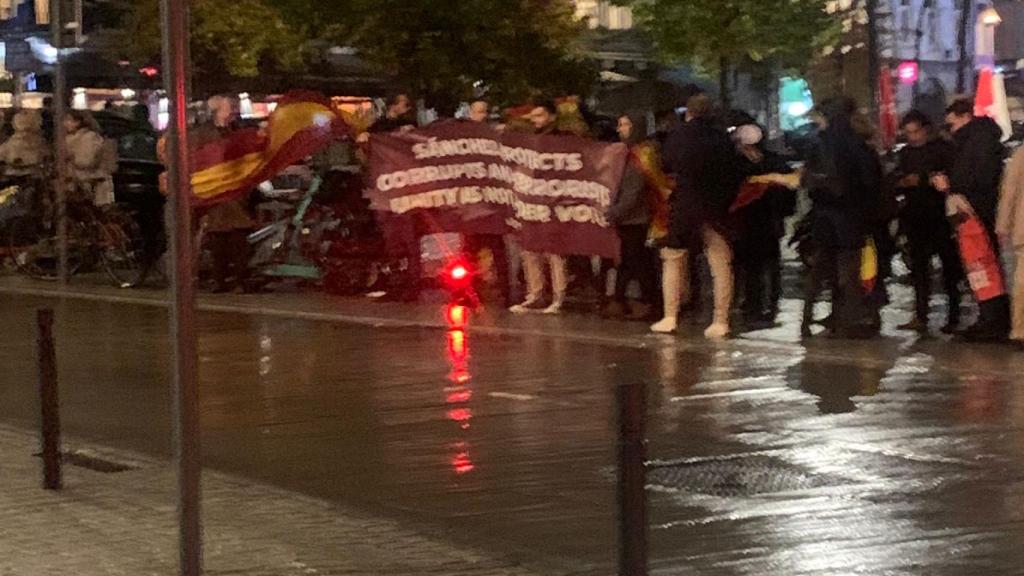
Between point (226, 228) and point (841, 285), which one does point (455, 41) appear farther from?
point (841, 285)

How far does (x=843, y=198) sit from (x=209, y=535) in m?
7.53

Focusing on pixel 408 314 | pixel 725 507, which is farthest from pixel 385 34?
pixel 725 507

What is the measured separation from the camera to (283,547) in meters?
8.26

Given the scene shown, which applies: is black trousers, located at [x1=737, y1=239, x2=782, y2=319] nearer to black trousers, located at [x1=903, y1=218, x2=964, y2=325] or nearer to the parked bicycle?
black trousers, located at [x1=903, y1=218, x2=964, y2=325]

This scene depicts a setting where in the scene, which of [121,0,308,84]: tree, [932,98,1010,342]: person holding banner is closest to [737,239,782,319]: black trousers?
[932,98,1010,342]: person holding banner

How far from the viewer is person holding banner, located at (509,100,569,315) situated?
17703mm

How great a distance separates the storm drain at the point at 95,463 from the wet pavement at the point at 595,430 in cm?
46

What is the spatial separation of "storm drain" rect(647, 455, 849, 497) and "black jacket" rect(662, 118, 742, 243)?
5.03 metres

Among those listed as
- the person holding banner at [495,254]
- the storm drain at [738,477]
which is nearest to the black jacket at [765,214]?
the person holding banner at [495,254]

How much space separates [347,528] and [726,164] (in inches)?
292

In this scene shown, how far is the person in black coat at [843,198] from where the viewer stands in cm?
1478

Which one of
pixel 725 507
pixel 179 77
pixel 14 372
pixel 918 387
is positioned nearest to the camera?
pixel 179 77

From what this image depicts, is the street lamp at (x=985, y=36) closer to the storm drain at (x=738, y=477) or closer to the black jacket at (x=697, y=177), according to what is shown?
the black jacket at (x=697, y=177)

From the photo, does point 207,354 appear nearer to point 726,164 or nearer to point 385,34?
point 726,164
